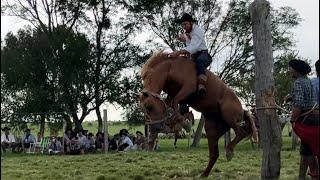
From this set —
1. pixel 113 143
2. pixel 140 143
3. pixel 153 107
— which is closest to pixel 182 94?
pixel 153 107

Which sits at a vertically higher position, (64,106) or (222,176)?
(64,106)

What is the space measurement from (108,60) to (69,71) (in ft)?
10.5

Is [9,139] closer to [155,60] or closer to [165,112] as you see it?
[155,60]

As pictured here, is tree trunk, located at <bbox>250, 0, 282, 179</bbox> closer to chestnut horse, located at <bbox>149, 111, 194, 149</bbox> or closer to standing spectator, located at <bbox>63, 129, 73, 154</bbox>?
chestnut horse, located at <bbox>149, 111, 194, 149</bbox>

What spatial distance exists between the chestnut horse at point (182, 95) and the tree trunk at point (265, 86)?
1.64ft

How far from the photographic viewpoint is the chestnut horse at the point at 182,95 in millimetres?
8461

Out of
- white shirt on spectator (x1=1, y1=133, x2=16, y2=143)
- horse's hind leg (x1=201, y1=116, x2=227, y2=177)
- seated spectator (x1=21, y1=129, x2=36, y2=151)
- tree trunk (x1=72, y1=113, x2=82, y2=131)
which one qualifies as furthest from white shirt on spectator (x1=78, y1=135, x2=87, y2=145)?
horse's hind leg (x1=201, y1=116, x2=227, y2=177)

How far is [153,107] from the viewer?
8.40 m

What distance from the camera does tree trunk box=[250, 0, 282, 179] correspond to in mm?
9016

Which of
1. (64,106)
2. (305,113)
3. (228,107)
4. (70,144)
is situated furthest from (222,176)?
(64,106)

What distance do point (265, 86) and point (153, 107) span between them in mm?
1878

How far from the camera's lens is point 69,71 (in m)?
33.7

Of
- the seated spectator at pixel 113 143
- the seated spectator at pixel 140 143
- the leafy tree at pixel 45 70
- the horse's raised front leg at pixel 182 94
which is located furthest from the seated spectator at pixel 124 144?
the horse's raised front leg at pixel 182 94

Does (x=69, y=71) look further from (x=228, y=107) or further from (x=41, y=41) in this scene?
(x=228, y=107)
